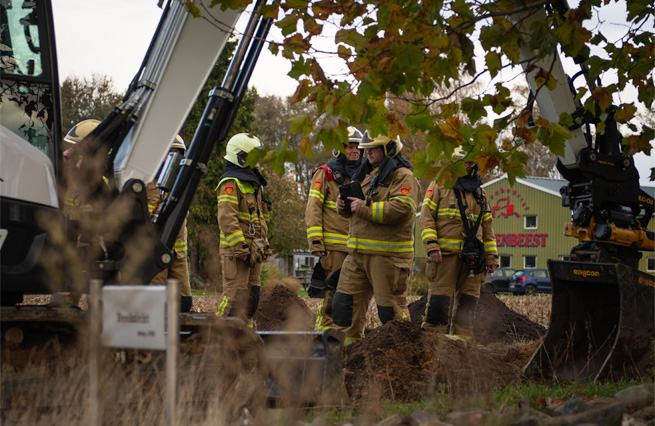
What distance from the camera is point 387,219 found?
715 centimetres

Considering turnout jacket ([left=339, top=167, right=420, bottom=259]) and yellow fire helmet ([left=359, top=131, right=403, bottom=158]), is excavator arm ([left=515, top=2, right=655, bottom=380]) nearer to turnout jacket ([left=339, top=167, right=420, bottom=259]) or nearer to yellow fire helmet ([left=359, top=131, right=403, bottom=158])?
turnout jacket ([left=339, top=167, right=420, bottom=259])

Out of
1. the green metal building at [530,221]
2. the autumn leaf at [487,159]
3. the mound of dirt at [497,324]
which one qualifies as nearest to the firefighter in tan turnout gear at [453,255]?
the mound of dirt at [497,324]

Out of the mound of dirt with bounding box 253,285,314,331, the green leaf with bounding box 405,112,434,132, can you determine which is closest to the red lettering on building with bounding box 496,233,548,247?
the mound of dirt with bounding box 253,285,314,331

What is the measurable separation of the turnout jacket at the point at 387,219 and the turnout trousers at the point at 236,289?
1.35 m

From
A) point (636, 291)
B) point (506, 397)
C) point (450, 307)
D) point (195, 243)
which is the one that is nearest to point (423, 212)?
point (450, 307)

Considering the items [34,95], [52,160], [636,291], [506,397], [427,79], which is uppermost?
[427,79]

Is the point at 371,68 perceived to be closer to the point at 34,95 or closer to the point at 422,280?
the point at 34,95

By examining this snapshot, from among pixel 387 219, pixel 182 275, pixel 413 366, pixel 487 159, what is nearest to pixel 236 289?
pixel 182 275

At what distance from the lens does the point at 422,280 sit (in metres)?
23.2

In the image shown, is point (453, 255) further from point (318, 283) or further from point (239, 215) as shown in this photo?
point (239, 215)

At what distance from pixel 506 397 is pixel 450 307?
3443mm

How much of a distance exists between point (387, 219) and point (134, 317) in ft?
13.9

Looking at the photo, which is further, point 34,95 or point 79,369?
point 34,95

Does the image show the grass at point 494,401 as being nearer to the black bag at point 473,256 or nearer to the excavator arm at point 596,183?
the excavator arm at point 596,183
